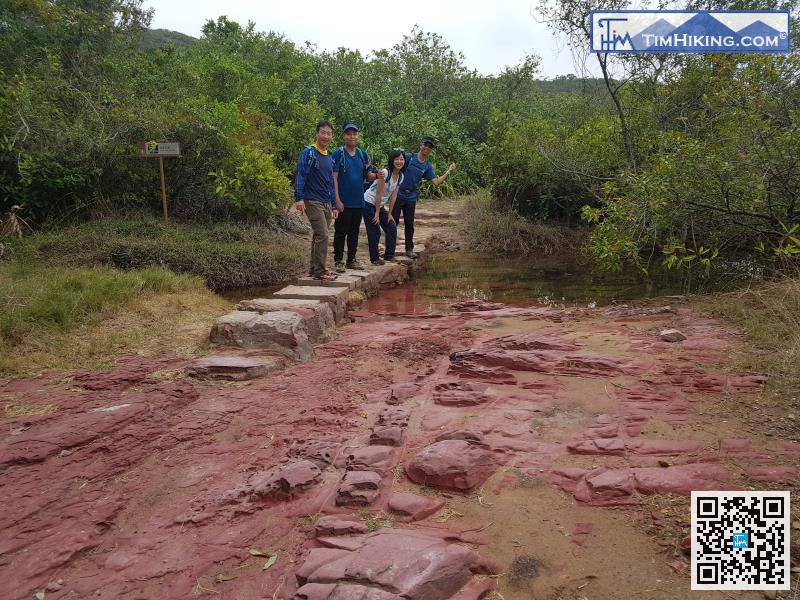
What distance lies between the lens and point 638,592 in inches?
81.7

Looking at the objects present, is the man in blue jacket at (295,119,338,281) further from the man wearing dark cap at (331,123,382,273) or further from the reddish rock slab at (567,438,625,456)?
the reddish rock slab at (567,438,625,456)

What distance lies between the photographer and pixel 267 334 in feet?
16.6

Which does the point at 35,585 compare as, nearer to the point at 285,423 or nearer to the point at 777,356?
the point at 285,423

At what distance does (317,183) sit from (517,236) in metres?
6.02

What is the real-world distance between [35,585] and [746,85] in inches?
282

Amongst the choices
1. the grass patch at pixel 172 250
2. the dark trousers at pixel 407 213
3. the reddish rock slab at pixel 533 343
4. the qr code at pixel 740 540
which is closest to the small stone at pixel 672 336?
the reddish rock slab at pixel 533 343

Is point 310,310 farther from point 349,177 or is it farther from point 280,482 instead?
point 280,482

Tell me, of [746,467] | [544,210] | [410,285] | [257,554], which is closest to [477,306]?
[410,285]

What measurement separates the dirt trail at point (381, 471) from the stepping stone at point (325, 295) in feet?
5.52

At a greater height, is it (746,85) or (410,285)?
(746,85)

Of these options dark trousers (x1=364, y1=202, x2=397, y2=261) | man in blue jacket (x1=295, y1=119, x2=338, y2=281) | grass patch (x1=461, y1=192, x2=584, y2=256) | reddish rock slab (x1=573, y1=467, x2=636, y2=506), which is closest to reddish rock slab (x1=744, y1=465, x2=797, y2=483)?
reddish rock slab (x1=573, y1=467, x2=636, y2=506)

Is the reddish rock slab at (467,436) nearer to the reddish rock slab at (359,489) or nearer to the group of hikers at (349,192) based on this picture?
the reddish rock slab at (359,489)

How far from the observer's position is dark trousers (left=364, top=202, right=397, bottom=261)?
8727 millimetres

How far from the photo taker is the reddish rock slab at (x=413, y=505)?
2.59 metres
